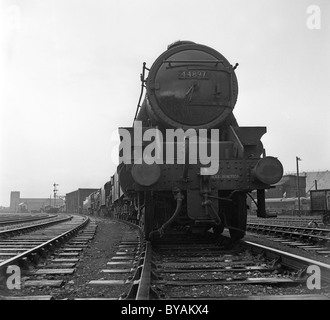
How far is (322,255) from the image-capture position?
5.60 metres

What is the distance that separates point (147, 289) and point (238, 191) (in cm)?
283

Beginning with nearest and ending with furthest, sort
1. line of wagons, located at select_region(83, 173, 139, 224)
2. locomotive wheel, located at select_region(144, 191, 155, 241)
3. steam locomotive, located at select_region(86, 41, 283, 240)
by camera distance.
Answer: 1. steam locomotive, located at select_region(86, 41, 283, 240)
2. locomotive wheel, located at select_region(144, 191, 155, 241)
3. line of wagons, located at select_region(83, 173, 139, 224)

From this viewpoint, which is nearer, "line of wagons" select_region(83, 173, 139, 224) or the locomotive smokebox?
the locomotive smokebox

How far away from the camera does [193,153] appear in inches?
218

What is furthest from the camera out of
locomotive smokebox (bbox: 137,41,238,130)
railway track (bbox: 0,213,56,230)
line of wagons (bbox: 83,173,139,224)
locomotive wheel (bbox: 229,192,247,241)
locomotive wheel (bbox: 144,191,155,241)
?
railway track (bbox: 0,213,56,230)

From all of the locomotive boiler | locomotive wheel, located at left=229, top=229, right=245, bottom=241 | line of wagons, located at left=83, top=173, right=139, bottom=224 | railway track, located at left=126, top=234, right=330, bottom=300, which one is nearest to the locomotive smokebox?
the locomotive boiler

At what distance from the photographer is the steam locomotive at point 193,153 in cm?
526

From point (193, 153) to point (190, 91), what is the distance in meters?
1.08

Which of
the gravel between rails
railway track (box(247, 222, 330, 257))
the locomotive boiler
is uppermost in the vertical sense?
the locomotive boiler

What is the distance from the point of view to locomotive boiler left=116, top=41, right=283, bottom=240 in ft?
17.3

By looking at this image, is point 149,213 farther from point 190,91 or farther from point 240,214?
point 190,91

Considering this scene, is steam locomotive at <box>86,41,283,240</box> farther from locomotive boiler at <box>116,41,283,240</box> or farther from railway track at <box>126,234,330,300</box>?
railway track at <box>126,234,330,300</box>

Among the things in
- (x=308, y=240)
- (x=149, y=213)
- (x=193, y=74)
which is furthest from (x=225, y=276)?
(x=308, y=240)
